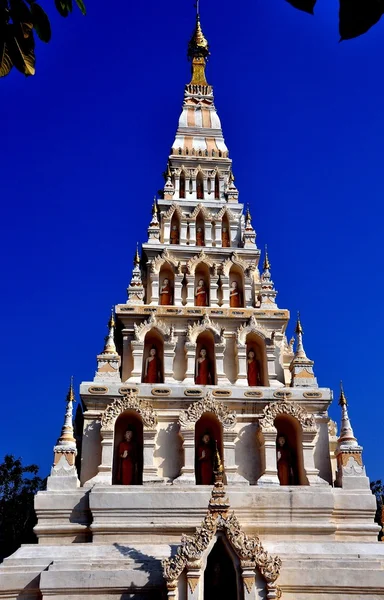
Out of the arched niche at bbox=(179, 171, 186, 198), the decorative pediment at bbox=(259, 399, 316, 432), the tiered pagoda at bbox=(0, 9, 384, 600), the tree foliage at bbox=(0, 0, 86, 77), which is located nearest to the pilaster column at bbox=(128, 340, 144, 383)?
the tiered pagoda at bbox=(0, 9, 384, 600)

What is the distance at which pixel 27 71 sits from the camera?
4023mm

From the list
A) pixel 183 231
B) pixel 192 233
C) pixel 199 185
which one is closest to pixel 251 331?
pixel 192 233

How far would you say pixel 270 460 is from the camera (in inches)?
730

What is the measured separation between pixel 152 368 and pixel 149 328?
4.78 feet

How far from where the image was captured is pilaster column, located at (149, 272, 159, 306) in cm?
2253

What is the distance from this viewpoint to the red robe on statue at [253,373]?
20.9 metres

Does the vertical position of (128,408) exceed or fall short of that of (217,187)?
it falls short

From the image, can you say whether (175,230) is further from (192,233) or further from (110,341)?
(110,341)

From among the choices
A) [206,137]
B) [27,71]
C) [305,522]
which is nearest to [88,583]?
[305,522]

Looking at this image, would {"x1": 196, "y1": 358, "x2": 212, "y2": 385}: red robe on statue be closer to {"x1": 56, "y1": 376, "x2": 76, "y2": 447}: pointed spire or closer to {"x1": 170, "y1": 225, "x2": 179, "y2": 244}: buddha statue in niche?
{"x1": 56, "y1": 376, "x2": 76, "y2": 447}: pointed spire

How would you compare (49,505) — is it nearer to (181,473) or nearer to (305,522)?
(181,473)

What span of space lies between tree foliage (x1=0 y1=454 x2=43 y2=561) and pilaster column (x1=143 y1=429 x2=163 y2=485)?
877 inches

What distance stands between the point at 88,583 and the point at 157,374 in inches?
295

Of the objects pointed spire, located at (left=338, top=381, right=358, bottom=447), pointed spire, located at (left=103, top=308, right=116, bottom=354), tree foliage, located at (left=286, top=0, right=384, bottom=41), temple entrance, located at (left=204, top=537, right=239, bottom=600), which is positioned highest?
pointed spire, located at (left=103, top=308, right=116, bottom=354)
